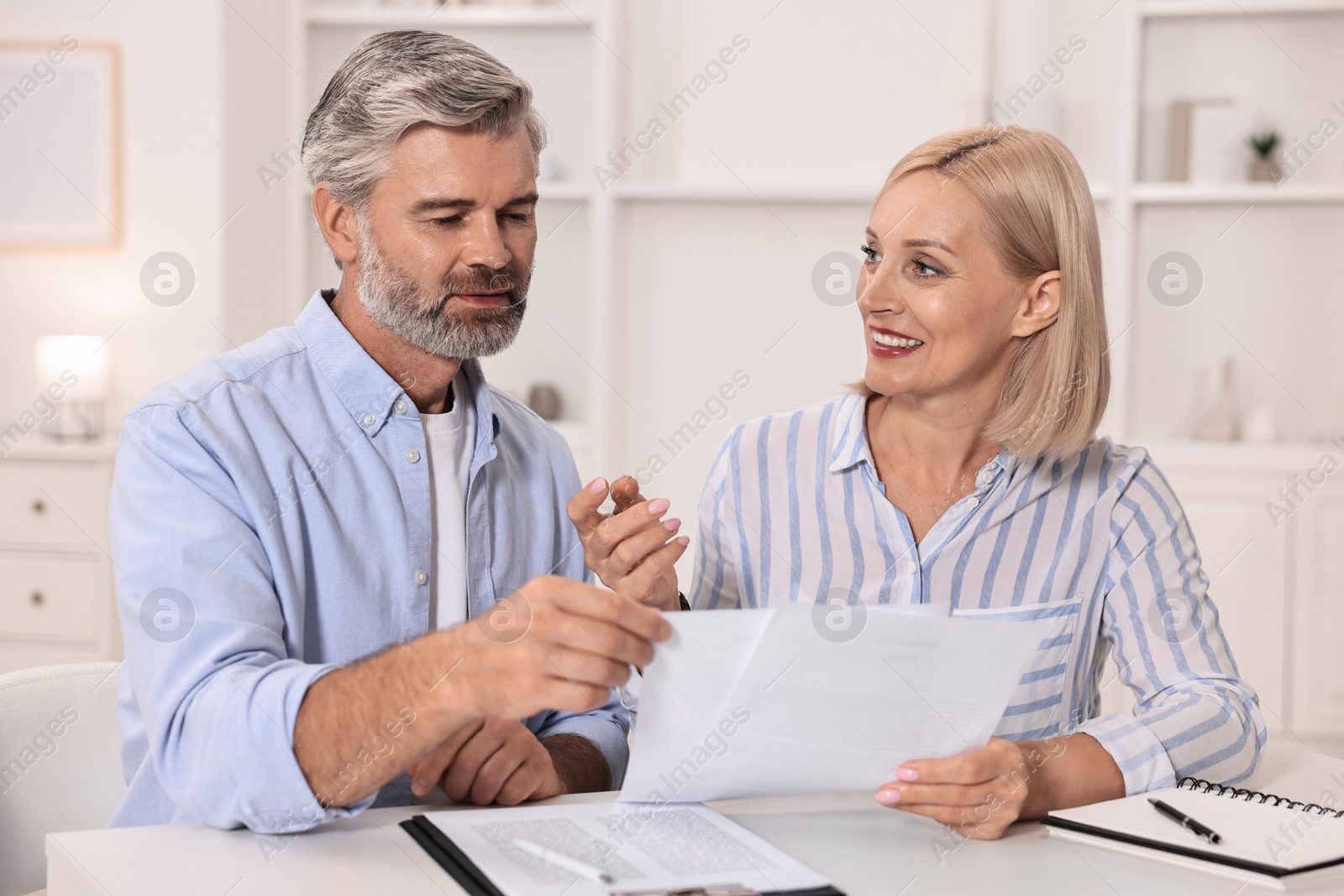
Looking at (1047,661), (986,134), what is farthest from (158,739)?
(986,134)

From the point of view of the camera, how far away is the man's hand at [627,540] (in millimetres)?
1392

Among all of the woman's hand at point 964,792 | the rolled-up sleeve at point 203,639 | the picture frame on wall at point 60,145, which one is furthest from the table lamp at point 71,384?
the woman's hand at point 964,792

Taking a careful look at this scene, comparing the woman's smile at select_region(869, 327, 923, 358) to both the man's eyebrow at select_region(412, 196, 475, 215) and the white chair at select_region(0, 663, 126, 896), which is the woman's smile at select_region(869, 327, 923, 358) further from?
the white chair at select_region(0, 663, 126, 896)

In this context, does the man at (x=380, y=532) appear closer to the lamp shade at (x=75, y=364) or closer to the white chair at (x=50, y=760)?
the white chair at (x=50, y=760)

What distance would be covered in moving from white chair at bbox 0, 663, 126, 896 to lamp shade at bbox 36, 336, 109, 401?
256 centimetres

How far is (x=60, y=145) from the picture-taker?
407cm

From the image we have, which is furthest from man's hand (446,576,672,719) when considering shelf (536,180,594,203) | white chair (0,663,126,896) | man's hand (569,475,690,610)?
shelf (536,180,594,203)

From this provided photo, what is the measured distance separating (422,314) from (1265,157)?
318 cm

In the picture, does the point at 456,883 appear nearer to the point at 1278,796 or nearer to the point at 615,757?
the point at 615,757

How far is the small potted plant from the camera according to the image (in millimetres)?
3820

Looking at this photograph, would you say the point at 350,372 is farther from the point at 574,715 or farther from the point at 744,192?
the point at 744,192

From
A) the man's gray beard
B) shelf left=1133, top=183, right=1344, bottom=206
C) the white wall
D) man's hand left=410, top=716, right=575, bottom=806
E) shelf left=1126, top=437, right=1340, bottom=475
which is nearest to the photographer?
man's hand left=410, top=716, right=575, bottom=806

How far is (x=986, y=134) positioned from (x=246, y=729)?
4.08 feet

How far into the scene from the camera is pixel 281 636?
1389 millimetres
